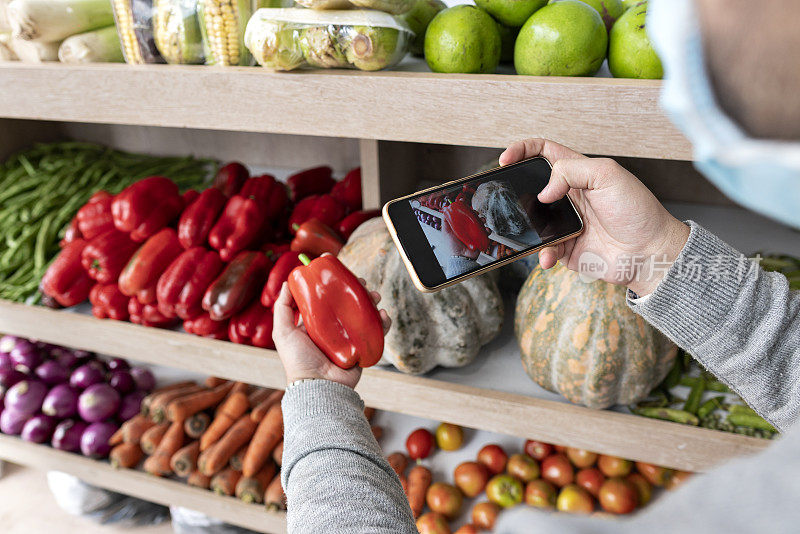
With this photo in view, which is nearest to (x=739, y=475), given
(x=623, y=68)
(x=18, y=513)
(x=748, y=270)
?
(x=748, y=270)

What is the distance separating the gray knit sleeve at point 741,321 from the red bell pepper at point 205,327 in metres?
0.94

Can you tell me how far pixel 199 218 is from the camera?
143 cm

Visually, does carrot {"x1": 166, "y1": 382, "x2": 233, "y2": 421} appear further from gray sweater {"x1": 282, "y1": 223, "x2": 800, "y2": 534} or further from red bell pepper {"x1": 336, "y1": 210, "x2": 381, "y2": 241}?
gray sweater {"x1": 282, "y1": 223, "x2": 800, "y2": 534}

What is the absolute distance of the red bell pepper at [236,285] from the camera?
4.15 ft

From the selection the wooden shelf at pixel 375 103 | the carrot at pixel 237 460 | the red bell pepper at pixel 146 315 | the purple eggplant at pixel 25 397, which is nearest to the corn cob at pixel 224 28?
the wooden shelf at pixel 375 103

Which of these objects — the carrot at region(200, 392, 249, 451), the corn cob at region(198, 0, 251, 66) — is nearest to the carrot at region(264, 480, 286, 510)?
the carrot at region(200, 392, 249, 451)

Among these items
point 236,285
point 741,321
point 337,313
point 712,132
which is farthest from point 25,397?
point 712,132

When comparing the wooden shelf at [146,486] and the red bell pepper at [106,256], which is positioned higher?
the red bell pepper at [106,256]

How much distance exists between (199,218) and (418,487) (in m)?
0.85

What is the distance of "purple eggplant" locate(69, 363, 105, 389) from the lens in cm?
171

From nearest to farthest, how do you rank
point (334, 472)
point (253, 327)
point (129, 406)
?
point (334, 472) < point (253, 327) < point (129, 406)

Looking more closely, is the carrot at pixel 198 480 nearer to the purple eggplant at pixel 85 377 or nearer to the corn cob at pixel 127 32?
the purple eggplant at pixel 85 377

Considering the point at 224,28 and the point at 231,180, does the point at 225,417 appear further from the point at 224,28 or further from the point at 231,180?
the point at 224,28

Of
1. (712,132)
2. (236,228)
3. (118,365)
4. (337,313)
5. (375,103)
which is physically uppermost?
(712,132)
